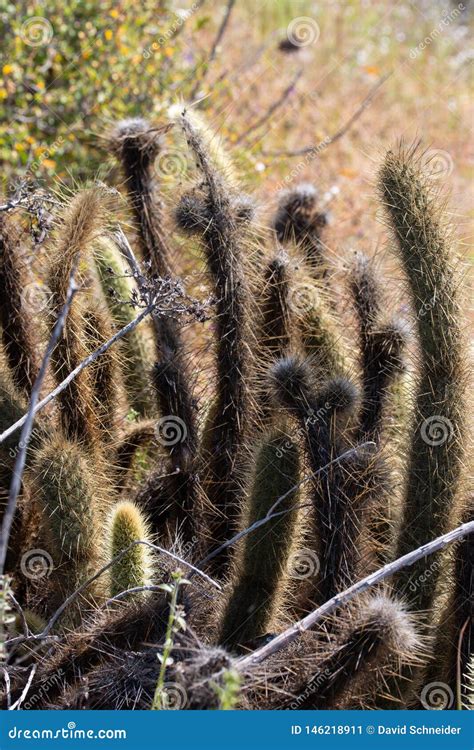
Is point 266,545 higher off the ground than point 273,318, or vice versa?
point 273,318

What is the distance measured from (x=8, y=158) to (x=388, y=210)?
123 inches

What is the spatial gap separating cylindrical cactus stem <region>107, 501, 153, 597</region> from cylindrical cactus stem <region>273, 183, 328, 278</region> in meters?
1.43

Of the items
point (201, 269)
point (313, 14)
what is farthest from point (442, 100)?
point (201, 269)

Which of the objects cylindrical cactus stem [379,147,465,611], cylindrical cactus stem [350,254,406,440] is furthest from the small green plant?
cylindrical cactus stem [350,254,406,440]

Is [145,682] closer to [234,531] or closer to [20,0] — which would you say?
[234,531]

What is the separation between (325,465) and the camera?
2639 millimetres

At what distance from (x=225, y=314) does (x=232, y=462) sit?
0.50 metres

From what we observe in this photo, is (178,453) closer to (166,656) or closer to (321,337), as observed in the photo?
(321,337)

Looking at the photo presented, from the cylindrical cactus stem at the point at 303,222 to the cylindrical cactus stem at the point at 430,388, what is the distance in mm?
951

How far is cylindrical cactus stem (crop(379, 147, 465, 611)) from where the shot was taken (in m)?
2.69

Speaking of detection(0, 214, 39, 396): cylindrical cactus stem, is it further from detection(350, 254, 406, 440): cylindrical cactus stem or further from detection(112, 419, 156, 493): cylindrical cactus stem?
detection(350, 254, 406, 440): cylindrical cactus stem

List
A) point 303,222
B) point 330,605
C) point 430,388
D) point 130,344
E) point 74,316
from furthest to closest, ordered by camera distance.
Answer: point 303,222 → point 130,344 → point 74,316 → point 430,388 → point 330,605

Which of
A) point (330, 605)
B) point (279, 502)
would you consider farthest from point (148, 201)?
point (330, 605)

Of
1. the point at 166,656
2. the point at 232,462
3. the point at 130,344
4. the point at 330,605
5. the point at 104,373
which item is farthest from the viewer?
the point at 130,344
